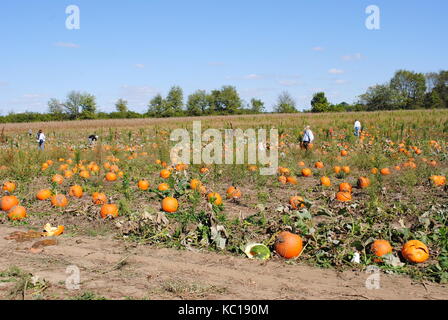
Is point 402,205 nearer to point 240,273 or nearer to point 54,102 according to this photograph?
point 240,273

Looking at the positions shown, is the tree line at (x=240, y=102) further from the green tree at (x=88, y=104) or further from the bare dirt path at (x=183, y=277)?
the bare dirt path at (x=183, y=277)

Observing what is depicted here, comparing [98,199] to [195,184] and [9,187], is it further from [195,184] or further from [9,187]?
[9,187]

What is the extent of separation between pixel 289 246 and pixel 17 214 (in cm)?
425

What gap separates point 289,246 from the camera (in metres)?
3.98

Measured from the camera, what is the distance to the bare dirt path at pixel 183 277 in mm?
3164

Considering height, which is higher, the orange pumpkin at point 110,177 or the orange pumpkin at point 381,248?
the orange pumpkin at point 110,177

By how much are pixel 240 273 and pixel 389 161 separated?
24.7ft

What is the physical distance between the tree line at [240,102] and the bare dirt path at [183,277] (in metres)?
61.0

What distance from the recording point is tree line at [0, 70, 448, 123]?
63812mm

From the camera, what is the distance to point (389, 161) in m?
9.63

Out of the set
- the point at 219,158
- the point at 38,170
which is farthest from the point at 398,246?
the point at 38,170

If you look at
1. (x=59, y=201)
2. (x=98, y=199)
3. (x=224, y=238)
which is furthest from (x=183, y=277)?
(x=59, y=201)

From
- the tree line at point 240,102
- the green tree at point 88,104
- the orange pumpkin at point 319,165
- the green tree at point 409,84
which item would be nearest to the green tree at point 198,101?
the tree line at point 240,102

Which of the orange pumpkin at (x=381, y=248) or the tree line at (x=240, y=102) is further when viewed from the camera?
the tree line at (x=240, y=102)
